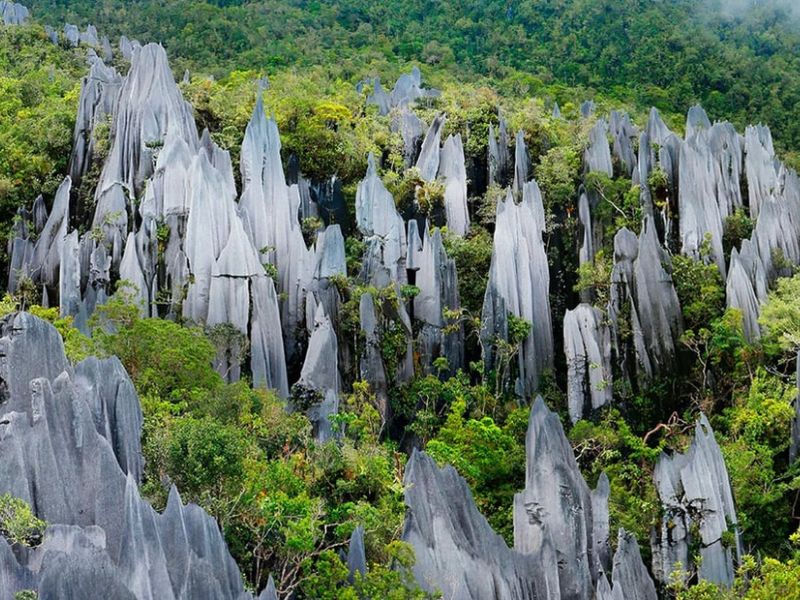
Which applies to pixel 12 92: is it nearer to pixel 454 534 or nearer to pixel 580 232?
pixel 580 232

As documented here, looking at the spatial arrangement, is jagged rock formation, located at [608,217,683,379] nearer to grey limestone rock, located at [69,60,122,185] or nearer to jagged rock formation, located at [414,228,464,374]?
jagged rock formation, located at [414,228,464,374]

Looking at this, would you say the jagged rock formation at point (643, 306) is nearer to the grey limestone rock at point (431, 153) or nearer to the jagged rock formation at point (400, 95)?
the grey limestone rock at point (431, 153)

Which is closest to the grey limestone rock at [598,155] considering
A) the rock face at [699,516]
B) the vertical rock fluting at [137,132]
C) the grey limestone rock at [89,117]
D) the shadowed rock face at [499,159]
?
the shadowed rock face at [499,159]

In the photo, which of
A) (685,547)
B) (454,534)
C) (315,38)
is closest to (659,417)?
(685,547)

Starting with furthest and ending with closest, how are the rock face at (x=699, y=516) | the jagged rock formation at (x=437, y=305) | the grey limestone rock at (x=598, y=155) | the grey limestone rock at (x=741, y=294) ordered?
1. the grey limestone rock at (x=598, y=155)
2. the jagged rock formation at (x=437, y=305)
3. the grey limestone rock at (x=741, y=294)
4. the rock face at (x=699, y=516)

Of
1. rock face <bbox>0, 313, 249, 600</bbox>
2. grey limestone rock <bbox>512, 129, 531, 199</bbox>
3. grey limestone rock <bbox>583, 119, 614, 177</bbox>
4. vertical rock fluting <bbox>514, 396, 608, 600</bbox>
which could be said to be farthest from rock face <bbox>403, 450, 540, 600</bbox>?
grey limestone rock <bbox>583, 119, 614, 177</bbox>
